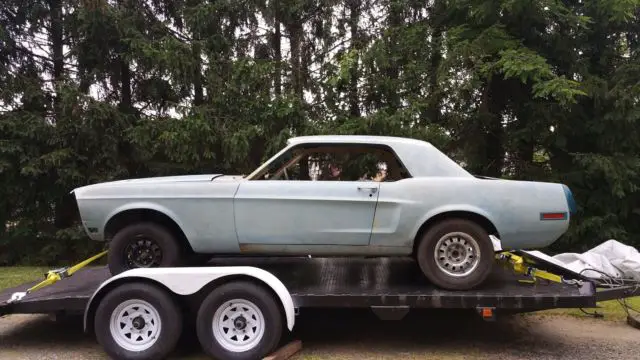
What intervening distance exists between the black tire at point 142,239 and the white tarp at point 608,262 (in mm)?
4016

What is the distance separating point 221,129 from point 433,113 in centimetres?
428

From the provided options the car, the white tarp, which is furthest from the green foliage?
the car

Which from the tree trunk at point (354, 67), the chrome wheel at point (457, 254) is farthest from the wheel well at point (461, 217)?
the tree trunk at point (354, 67)

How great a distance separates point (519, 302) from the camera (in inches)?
180

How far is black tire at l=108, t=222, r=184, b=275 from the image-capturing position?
16.4 ft

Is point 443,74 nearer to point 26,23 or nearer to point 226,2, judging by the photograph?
point 226,2

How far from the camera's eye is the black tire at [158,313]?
458 centimetres

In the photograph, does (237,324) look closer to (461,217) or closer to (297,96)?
(461,217)

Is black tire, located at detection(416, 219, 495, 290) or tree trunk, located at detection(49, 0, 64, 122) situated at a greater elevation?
tree trunk, located at detection(49, 0, 64, 122)

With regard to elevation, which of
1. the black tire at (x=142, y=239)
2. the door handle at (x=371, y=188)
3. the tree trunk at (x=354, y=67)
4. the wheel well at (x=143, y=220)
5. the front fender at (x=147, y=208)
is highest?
the tree trunk at (x=354, y=67)

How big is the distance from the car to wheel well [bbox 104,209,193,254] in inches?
0.5

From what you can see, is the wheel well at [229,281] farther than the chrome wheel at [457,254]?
No

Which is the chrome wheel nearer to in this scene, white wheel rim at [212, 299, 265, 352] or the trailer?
the trailer

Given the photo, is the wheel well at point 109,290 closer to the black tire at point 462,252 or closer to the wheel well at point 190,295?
the wheel well at point 190,295
